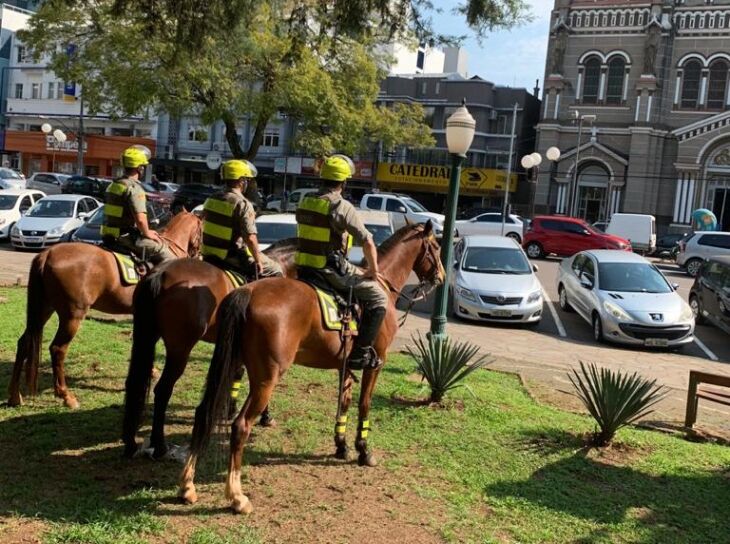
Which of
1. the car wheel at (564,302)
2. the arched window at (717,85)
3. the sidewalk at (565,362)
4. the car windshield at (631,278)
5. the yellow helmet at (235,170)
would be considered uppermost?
the arched window at (717,85)

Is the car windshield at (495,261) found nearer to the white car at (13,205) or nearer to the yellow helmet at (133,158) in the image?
the yellow helmet at (133,158)

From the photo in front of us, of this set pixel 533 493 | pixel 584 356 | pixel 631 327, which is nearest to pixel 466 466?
pixel 533 493

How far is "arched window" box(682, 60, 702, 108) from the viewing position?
40406 mm

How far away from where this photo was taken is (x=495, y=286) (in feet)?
46.3

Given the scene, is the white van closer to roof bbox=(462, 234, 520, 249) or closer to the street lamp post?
roof bbox=(462, 234, 520, 249)

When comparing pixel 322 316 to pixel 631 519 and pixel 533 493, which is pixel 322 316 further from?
pixel 631 519

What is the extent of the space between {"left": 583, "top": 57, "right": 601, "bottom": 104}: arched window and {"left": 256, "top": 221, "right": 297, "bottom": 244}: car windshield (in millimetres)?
32670

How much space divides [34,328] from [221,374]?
2.68 m

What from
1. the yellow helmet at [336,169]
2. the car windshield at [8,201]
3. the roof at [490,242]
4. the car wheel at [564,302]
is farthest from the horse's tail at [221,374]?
the car windshield at [8,201]

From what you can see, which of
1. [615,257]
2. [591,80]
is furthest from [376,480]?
[591,80]

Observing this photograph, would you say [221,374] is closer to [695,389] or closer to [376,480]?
[376,480]

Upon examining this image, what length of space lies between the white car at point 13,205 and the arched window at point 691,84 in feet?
114

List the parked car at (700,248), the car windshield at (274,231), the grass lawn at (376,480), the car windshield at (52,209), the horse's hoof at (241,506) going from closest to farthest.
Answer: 1. the grass lawn at (376,480)
2. the horse's hoof at (241,506)
3. the car windshield at (274,231)
4. the car windshield at (52,209)
5. the parked car at (700,248)

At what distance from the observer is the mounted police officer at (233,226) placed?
5926mm
